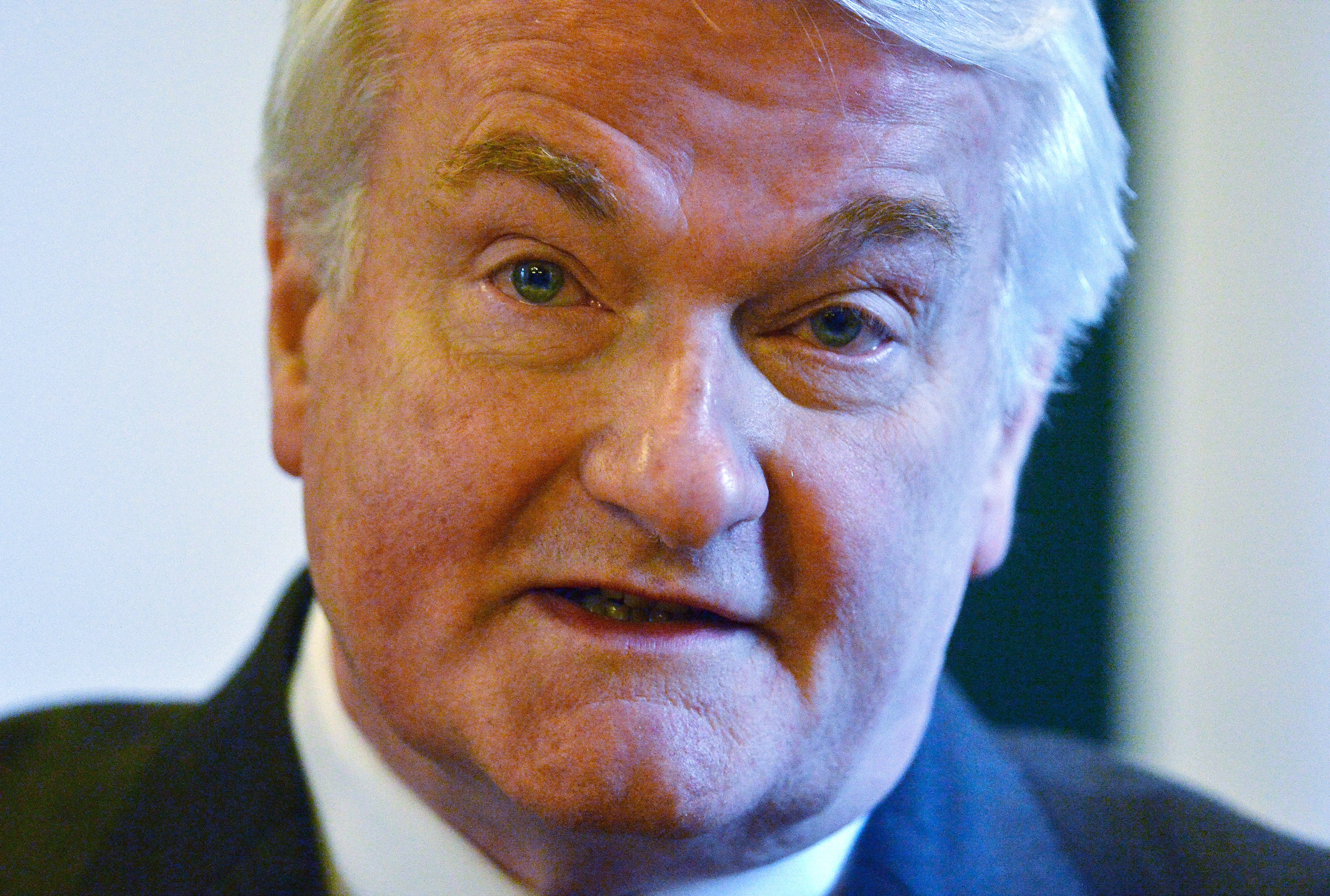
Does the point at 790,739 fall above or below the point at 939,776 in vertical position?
above

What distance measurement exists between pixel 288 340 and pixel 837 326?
541 millimetres

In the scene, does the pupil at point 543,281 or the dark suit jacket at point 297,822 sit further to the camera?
the dark suit jacket at point 297,822

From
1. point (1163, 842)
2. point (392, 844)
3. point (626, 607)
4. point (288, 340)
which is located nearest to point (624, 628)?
point (626, 607)

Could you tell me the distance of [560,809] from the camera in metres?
1.02

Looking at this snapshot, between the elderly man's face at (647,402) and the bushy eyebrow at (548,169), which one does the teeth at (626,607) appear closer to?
the elderly man's face at (647,402)

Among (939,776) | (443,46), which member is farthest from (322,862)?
(443,46)

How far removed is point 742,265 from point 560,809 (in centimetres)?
45

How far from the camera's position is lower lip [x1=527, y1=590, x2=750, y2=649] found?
1025mm

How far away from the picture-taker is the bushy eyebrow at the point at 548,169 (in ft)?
3.37

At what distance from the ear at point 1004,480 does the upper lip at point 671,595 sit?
33cm

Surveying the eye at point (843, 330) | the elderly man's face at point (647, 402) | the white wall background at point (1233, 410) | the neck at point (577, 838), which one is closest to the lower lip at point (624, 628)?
the elderly man's face at point (647, 402)

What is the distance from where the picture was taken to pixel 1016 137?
119 cm

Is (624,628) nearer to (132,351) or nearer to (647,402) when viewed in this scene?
(647,402)

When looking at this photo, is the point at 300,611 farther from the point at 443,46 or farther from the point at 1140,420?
the point at 1140,420
